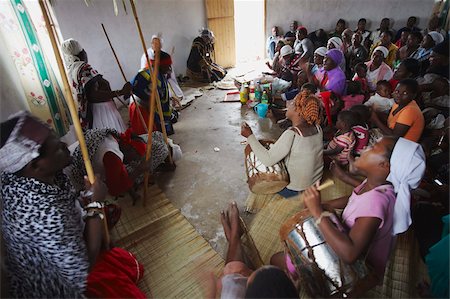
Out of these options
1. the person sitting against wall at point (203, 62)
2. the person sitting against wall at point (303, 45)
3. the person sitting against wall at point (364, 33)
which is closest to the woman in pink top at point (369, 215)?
the person sitting against wall at point (303, 45)

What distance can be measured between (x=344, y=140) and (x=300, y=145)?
1.08m

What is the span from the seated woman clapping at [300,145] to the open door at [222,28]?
7.05 meters

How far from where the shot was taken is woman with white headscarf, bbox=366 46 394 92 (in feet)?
14.4

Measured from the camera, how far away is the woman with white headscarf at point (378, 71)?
4.39 m

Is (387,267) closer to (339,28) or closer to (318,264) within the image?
(318,264)

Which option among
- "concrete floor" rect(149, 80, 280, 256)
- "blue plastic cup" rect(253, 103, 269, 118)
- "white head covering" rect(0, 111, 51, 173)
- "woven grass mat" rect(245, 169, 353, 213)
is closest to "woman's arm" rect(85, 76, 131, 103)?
"concrete floor" rect(149, 80, 280, 256)

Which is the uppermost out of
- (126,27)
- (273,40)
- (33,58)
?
(126,27)

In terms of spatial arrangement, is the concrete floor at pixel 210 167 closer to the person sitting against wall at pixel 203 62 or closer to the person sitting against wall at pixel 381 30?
the person sitting against wall at pixel 203 62

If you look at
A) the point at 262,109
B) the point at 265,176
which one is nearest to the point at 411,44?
the point at 262,109

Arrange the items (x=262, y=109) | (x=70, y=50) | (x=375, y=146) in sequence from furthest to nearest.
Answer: (x=262, y=109), (x=70, y=50), (x=375, y=146)

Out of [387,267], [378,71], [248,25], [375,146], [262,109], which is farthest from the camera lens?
[248,25]

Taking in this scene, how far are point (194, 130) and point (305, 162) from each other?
2841 millimetres

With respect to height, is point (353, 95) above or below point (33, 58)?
below

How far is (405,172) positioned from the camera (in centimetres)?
136
